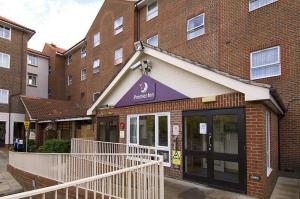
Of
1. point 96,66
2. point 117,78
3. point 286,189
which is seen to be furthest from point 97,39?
point 286,189

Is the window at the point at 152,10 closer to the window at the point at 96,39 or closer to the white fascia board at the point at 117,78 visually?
the window at the point at 96,39

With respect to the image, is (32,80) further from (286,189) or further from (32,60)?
(286,189)

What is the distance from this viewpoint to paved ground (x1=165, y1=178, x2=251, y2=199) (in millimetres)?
6859

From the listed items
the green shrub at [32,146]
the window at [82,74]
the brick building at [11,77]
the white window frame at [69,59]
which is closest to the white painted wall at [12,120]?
the brick building at [11,77]

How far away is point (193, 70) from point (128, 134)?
4032 mm

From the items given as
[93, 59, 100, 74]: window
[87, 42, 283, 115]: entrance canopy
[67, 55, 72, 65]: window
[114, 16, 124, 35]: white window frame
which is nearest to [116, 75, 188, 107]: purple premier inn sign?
[87, 42, 283, 115]: entrance canopy

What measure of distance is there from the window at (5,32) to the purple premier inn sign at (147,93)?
20.3m

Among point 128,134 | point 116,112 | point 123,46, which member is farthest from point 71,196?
point 123,46

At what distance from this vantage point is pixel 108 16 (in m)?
23.7

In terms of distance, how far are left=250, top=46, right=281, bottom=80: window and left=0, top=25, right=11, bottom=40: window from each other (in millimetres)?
23241

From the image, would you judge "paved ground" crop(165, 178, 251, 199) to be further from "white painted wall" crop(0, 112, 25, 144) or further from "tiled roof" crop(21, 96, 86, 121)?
"white painted wall" crop(0, 112, 25, 144)

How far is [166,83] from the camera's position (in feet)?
30.9

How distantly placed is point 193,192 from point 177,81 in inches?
142

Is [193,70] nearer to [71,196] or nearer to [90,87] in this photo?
[71,196]
